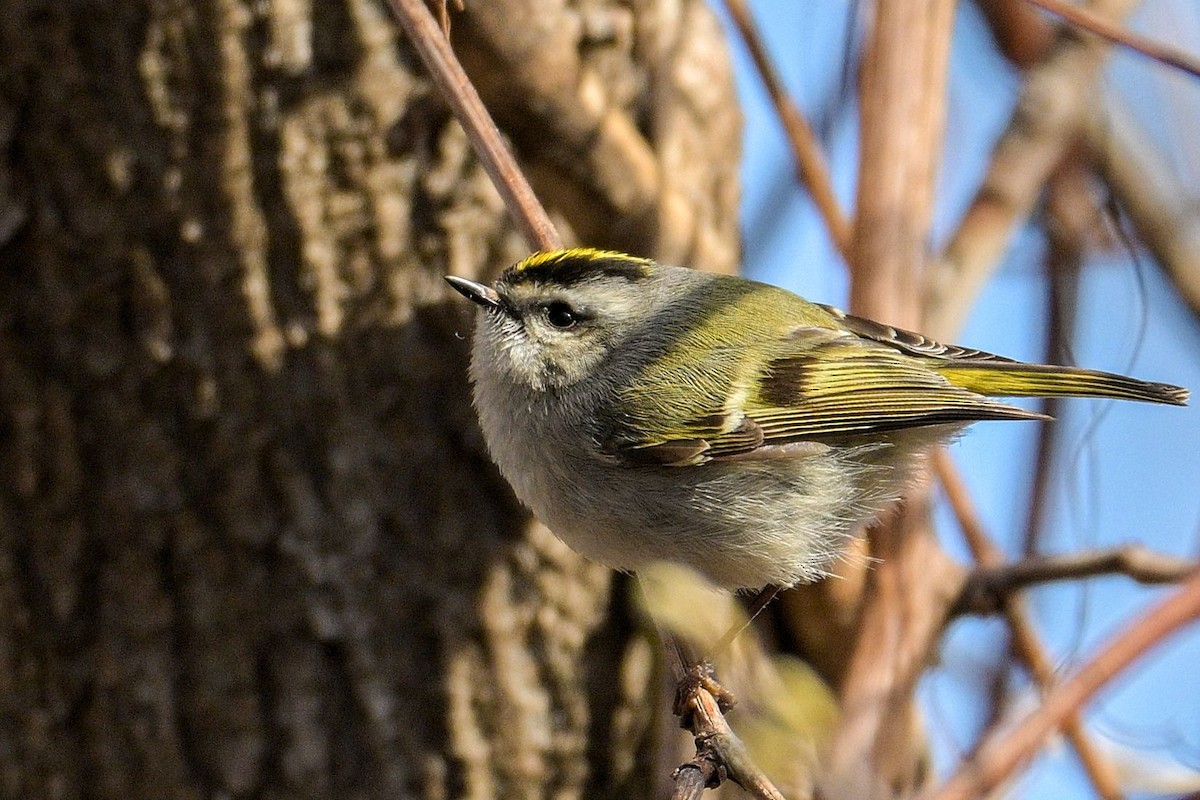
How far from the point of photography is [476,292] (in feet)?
7.18

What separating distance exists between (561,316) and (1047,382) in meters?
0.90

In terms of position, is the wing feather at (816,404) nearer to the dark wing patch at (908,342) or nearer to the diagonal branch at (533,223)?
the dark wing patch at (908,342)

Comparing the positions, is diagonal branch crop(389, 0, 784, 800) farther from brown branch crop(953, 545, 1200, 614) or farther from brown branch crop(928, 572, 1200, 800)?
brown branch crop(953, 545, 1200, 614)

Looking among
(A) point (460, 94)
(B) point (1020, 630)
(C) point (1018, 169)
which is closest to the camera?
(A) point (460, 94)

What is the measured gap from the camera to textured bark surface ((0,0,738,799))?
7.84 ft

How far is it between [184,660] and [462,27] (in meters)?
1.33

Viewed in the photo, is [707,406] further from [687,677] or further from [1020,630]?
[1020,630]

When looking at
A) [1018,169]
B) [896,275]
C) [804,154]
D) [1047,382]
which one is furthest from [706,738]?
[1018,169]

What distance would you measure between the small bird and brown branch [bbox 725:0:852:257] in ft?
1.41

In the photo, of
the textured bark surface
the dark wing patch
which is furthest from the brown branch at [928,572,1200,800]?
the textured bark surface

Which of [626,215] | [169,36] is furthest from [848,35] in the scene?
[169,36]

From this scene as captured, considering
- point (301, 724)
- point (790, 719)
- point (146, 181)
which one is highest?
point (146, 181)

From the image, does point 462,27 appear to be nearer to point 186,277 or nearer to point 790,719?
point 186,277

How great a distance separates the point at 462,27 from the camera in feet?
7.59
